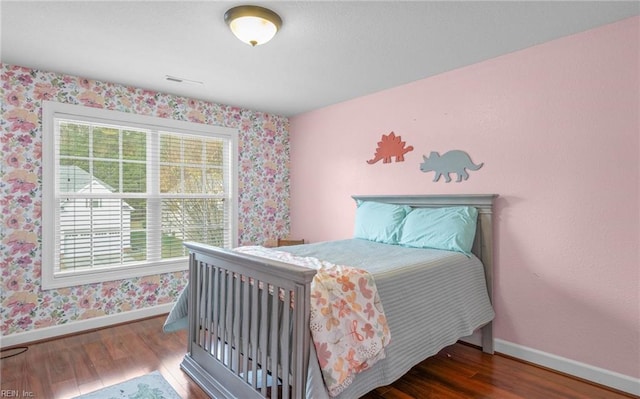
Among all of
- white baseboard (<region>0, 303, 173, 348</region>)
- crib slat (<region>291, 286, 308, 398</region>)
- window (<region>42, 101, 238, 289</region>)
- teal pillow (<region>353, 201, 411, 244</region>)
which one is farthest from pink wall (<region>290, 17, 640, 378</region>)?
white baseboard (<region>0, 303, 173, 348</region>)

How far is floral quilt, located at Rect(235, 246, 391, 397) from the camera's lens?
148 centimetres

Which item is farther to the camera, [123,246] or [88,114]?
[123,246]

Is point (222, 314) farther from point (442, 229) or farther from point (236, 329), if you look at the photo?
point (442, 229)

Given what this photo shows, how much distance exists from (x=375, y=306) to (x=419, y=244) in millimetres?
1142

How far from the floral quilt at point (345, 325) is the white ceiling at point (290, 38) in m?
1.51

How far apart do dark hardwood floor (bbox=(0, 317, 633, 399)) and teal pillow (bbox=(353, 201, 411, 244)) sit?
39.9 inches

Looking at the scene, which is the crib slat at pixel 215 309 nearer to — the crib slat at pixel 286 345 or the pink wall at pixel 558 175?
the crib slat at pixel 286 345

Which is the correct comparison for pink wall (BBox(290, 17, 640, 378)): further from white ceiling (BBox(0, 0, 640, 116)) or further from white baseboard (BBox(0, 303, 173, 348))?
white baseboard (BBox(0, 303, 173, 348))

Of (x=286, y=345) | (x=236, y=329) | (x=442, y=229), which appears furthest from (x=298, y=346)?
(x=442, y=229)

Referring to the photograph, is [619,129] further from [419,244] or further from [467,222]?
[419,244]

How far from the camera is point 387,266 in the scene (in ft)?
6.69

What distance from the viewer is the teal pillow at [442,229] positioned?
256 centimetres

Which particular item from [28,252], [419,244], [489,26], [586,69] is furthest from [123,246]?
[586,69]

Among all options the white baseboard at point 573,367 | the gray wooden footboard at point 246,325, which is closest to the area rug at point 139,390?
the gray wooden footboard at point 246,325
